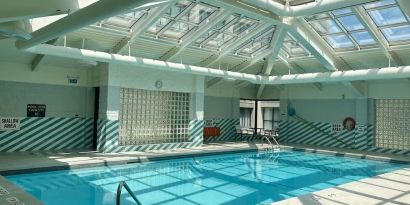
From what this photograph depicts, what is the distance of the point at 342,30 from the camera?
11.1 meters

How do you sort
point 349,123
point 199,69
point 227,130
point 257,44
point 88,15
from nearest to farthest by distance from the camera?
point 88,15, point 199,69, point 257,44, point 349,123, point 227,130

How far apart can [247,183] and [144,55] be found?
6.29 m

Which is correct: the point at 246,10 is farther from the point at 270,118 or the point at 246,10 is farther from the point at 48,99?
the point at 270,118

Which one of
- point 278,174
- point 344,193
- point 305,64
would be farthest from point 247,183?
point 305,64

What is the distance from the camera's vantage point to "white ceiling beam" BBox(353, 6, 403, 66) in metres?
9.50

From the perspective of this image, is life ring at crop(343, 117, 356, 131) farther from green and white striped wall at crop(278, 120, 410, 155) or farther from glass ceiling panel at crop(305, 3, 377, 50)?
glass ceiling panel at crop(305, 3, 377, 50)

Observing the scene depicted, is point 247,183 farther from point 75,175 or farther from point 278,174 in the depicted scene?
point 75,175

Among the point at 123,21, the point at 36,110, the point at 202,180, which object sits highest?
the point at 123,21

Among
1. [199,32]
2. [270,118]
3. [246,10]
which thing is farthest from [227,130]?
[246,10]

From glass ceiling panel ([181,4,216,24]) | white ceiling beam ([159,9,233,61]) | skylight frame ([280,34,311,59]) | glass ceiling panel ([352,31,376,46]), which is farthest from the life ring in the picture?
glass ceiling panel ([181,4,216,24])

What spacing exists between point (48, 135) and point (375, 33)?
11.6m

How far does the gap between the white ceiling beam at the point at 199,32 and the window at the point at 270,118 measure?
11.2 meters

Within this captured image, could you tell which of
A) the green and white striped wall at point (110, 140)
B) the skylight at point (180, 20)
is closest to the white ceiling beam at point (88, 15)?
the skylight at point (180, 20)

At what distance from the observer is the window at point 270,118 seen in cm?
2231
